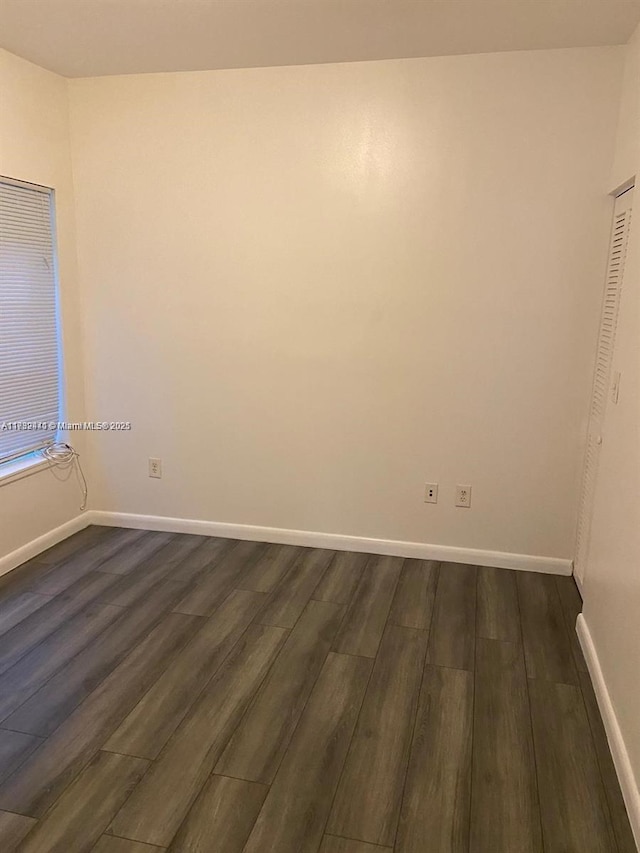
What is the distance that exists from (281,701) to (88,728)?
664mm

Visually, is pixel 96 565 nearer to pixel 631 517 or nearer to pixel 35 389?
pixel 35 389

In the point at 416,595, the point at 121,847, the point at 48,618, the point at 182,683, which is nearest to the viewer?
the point at 121,847

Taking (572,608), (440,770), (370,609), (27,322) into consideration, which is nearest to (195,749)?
(440,770)

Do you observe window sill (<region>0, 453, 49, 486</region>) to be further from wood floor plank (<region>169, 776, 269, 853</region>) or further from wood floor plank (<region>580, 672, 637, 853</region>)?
wood floor plank (<region>580, 672, 637, 853</region>)

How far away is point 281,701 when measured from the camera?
2279 mm

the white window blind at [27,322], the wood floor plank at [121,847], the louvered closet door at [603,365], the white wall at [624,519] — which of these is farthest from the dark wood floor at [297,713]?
the white window blind at [27,322]

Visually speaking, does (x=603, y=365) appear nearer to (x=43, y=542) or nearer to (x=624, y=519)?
(x=624, y=519)

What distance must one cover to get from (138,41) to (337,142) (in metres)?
1.02

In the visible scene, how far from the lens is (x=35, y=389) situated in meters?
3.45

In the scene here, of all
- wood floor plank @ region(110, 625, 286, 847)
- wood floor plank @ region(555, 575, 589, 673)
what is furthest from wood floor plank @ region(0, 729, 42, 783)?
wood floor plank @ region(555, 575, 589, 673)

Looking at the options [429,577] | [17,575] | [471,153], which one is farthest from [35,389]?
[471,153]

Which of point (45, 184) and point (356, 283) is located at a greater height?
point (45, 184)

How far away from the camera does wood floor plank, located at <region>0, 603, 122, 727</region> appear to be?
7.52ft

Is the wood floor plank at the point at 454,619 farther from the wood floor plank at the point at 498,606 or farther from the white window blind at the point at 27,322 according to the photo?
the white window blind at the point at 27,322
